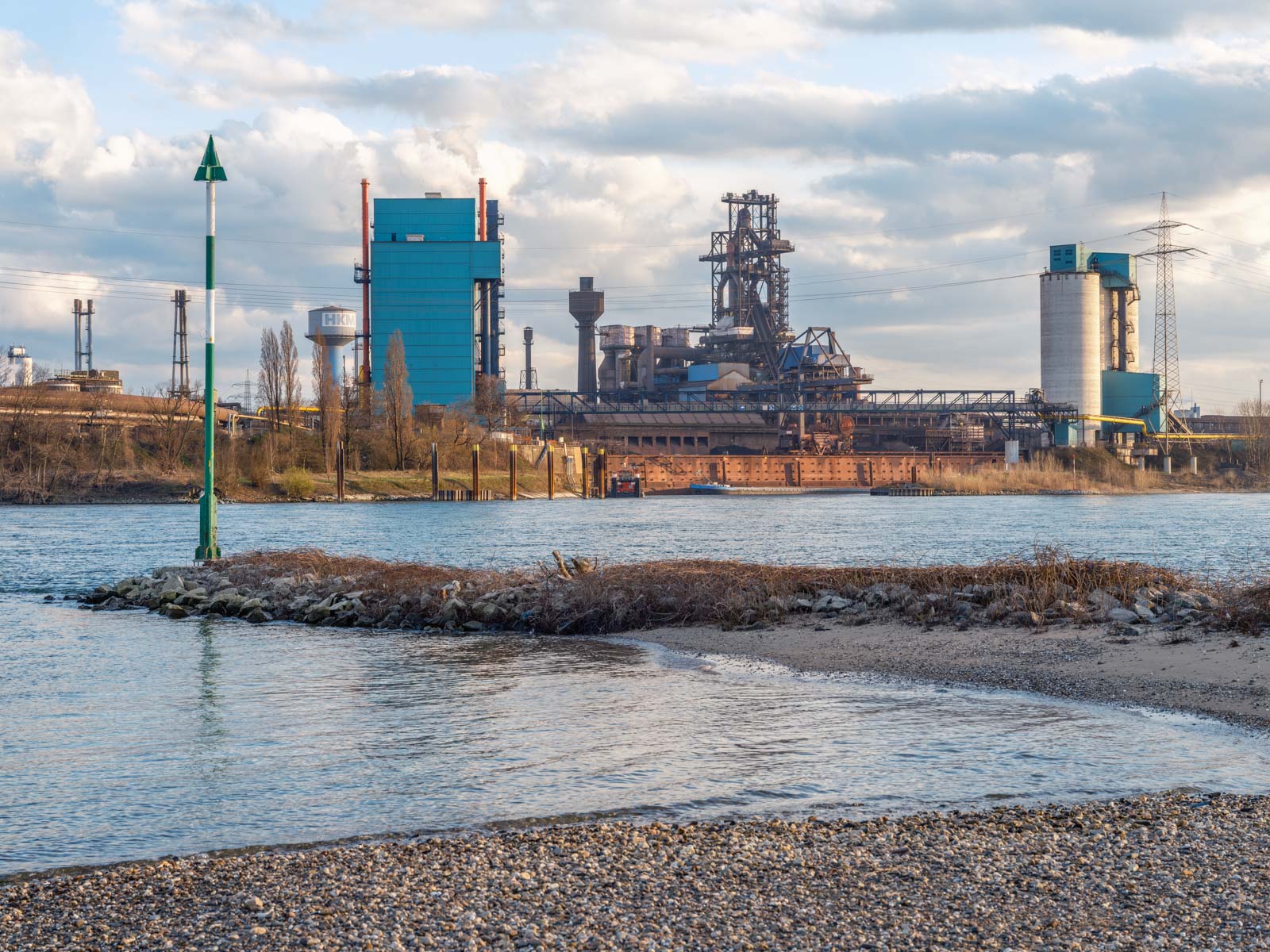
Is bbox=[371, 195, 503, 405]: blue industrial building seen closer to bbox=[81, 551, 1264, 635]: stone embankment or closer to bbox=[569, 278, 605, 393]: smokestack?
bbox=[569, 278, 605, 393]: smokestack

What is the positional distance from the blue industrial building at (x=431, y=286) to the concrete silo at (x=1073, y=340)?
6565 centimetres

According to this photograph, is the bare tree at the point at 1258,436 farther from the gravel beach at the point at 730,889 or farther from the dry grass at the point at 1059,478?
the gravel beach at the point at 730,889

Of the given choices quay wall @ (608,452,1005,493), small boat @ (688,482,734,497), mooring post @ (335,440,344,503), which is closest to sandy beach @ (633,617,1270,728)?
mooring post @ (335,440,344,503)

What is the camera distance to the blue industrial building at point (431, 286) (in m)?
124

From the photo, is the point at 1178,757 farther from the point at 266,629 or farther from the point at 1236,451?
the point at 1236,451

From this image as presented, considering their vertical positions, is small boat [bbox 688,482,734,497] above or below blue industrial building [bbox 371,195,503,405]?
below

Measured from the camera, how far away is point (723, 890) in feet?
21.9

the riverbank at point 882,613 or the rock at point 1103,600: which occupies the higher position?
the rock at point 1103,600

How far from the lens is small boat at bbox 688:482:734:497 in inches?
5635

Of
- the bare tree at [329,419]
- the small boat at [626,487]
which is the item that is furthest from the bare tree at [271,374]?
the small boat at [626,487]

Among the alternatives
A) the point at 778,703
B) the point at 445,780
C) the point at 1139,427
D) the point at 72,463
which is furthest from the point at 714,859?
the point at 1139,427

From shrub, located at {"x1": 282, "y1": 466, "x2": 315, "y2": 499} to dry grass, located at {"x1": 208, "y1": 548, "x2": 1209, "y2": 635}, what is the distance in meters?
71.3

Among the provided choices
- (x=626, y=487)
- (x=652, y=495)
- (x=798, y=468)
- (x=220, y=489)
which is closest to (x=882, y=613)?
(x=220, y=489)

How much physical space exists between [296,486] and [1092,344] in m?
96.5
